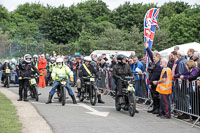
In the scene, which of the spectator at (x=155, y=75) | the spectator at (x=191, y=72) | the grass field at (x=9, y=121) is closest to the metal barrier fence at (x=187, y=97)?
the spectator at (x=191, y=72)

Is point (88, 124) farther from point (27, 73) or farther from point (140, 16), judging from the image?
point (140, 16)

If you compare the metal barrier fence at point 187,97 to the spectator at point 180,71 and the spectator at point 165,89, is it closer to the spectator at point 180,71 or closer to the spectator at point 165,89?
the spectator at point 180,71

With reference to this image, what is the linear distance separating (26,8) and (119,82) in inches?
3029

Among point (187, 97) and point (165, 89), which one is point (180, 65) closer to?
point (165, 89)

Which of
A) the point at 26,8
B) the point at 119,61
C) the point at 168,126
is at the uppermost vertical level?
the point at 26,8

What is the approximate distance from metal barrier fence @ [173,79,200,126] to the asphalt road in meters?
0.49

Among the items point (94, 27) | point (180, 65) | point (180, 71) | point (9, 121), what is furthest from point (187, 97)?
point (94, 27)

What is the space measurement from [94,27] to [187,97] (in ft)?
193

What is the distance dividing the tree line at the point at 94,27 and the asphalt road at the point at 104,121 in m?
28.9

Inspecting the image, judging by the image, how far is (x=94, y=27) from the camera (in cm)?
6862

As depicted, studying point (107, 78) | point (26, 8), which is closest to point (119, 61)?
point (107, 78)

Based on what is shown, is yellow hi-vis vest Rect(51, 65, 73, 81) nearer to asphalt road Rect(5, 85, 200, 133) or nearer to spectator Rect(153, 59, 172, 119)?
asphalt road Rect(5, 85, 200, 133)

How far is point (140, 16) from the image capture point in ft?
245

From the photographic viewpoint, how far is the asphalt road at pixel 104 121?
8562 millimetres
